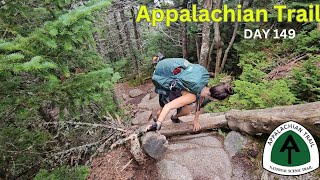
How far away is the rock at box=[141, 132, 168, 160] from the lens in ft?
15.5

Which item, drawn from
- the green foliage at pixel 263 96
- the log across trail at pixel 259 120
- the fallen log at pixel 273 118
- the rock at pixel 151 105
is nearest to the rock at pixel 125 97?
the rock at pixel 151 105

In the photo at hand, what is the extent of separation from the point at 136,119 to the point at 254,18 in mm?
6952

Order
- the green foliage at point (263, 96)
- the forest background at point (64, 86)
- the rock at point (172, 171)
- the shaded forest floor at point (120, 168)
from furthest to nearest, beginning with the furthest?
1. the green foliage at point (263, 96)
2. the shaded forest floor at point (120, 168)
3. the rock at point (172, 171)
4. the forest background at point (64, 86)

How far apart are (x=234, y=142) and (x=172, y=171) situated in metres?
1.46

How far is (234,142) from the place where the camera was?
16.7 feet

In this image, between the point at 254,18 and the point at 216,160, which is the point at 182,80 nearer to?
the point at 216,160

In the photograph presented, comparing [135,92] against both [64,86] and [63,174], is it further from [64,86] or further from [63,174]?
[64,86]

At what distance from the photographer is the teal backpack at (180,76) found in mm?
4539

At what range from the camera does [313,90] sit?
19.0 ft

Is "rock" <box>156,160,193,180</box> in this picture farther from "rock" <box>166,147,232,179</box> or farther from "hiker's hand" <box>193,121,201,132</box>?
"hiker's hand" <box>193,121,201,132</box>

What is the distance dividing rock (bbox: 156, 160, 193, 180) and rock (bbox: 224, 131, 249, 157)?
3.34ft

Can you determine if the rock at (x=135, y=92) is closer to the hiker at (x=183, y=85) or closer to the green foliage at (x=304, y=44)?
the green foliage at (x=304, y=44)

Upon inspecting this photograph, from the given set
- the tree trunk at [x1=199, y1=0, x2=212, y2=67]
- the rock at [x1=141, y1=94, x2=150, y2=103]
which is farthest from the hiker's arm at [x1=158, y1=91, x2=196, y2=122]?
the rock at [x1=141, y1=94, x2=150, y2=103]

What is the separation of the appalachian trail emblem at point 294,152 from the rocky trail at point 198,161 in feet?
0.87
